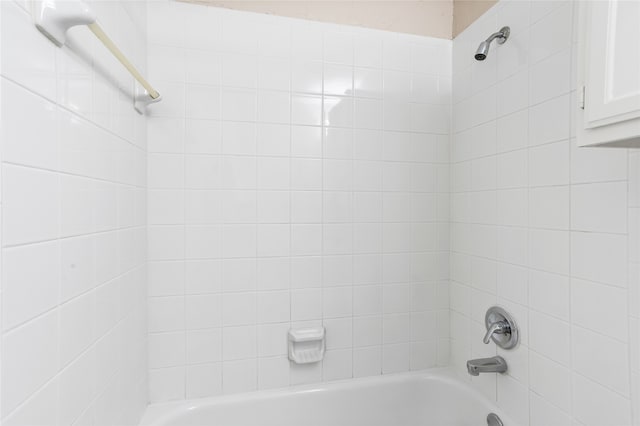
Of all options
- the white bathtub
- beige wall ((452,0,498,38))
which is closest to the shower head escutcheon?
beige wall ((452,0,498,38))

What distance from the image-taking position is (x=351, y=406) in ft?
5.06

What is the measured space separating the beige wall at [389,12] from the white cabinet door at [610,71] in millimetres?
821

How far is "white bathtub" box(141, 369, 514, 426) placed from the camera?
140 cm

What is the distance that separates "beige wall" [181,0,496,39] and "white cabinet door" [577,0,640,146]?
2.69 ft

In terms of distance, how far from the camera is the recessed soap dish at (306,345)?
→ 4.89 ft

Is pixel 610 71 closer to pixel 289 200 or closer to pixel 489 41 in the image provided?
pixel 489 41

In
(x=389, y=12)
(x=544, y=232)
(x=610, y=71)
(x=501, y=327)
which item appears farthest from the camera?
(x=389, y=12)

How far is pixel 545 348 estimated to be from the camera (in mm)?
1167

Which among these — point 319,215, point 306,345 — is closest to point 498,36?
point 319,215

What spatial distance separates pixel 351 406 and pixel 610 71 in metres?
1.49

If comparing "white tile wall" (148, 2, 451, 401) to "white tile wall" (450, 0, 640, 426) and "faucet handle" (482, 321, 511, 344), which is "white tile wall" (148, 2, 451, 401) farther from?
"faucet handle" (482, 321, 511, 344)

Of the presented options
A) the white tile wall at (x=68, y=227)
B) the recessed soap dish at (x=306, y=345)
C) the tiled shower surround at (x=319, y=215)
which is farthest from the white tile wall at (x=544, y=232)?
the white tile wall at (x=68, y=227)

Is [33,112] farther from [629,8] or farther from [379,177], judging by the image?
[379,177]

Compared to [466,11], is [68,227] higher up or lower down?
lower down
